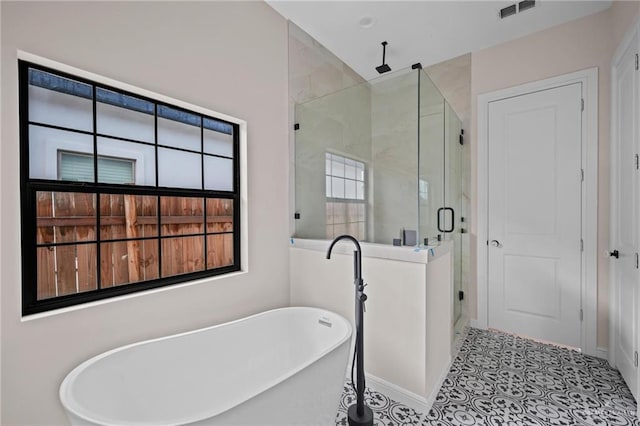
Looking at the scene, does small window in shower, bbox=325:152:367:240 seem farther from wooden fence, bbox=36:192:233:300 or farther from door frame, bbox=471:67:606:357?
door frame, bbox=471:67:606:357

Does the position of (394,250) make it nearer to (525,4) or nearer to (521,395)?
(521,395)

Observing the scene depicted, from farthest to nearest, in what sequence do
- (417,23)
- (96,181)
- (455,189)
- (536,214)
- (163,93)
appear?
(455,189) < (536,214) < (417,23) < (163,93) < (96,181)

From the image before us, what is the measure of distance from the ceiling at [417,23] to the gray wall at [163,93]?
1.25 ft

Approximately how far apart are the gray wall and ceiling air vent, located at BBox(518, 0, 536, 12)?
192cm

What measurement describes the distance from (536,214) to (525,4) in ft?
5.72

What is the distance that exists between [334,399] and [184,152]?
1.77 m

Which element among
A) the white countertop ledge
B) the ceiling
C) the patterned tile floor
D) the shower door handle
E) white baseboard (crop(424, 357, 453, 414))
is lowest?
the patterned tile floor

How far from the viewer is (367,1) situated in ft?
7.59

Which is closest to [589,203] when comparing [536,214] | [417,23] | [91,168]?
[536,214]

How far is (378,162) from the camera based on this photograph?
258 cm

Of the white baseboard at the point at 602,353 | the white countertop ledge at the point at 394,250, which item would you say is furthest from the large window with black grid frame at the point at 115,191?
the white baseboard at the point at 602,353

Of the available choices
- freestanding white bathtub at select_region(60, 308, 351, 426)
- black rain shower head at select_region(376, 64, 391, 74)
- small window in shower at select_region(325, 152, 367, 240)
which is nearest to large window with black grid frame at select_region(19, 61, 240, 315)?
freestanding white bathtub at select_region(60, 308, 351, 426)

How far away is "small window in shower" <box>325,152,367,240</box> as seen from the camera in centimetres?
247

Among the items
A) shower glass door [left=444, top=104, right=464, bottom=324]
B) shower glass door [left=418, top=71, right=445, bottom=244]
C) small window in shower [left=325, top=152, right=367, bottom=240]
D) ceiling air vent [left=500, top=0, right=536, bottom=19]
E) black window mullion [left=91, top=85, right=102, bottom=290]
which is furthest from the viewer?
shower glass door [left=444, top=104, right=464, bottom=324]
